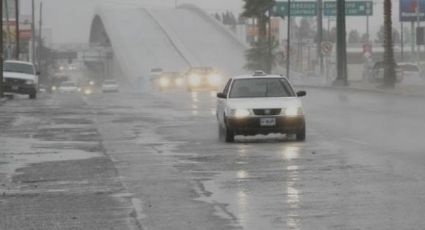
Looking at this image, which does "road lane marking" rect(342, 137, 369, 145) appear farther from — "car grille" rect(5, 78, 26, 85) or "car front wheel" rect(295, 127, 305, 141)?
"car grille" rect(5, 78, 26, 85)

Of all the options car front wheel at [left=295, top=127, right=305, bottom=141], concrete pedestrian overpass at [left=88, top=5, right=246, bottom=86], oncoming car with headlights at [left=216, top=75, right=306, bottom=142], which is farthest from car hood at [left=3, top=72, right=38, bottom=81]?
concrete pedestrian overpass at [left=88, top=5, right=246, bottom=86]

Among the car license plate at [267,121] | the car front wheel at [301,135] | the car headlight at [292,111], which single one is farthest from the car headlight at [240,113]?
the car front wheel at [301,135]

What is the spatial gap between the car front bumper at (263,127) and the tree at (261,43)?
7768 cm

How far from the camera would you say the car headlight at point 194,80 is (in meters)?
65.1

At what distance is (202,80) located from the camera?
6594 cm

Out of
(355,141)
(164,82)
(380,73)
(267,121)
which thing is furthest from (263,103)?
(164,82)

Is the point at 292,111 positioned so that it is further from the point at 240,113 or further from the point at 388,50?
the point at 388,50

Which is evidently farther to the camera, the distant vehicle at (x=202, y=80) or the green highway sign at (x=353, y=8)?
the green highway sign at (x=353, y=8)

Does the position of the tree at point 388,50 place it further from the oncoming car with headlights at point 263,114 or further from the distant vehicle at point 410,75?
the oncoming car with headlights at point 263,114

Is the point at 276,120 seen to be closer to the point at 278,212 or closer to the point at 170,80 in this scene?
the point at 278,212

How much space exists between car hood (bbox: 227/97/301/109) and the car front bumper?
0.29 meters

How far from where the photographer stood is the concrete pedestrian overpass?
128375mm

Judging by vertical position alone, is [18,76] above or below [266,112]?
above

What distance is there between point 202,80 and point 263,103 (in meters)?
44.5
